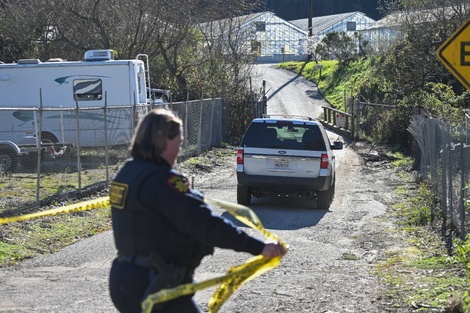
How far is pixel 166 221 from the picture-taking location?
4125 millimetres

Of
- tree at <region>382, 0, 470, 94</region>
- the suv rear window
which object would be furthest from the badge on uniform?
tree at <region>382, 0, 470, 94</region>

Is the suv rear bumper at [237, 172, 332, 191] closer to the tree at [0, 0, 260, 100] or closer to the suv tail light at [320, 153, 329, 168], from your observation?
the suv tail light at [320, 153, 329, 168]

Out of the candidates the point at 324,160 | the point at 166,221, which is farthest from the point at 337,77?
the point at 166,221

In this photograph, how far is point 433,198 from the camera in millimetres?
14719

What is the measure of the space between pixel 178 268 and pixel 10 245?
25.0 feet

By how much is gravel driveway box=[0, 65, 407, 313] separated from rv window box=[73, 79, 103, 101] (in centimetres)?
685

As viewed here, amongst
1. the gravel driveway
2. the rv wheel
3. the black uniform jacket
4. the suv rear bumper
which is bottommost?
the gravel driveway

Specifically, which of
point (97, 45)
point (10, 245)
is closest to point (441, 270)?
point (10, 245)

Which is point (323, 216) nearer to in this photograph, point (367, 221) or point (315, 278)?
point (367, 221)

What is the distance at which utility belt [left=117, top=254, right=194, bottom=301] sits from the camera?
404 centimetres

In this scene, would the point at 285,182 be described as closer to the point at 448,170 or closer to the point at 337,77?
the point at 448,170

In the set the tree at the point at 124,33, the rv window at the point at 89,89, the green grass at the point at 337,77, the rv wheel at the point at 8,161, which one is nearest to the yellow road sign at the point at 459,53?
the rv wheel at the point at 8,161

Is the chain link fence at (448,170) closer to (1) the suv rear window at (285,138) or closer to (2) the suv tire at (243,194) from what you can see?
(1) the suv rear window at (285,138)

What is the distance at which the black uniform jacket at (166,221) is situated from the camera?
404 centimetres
